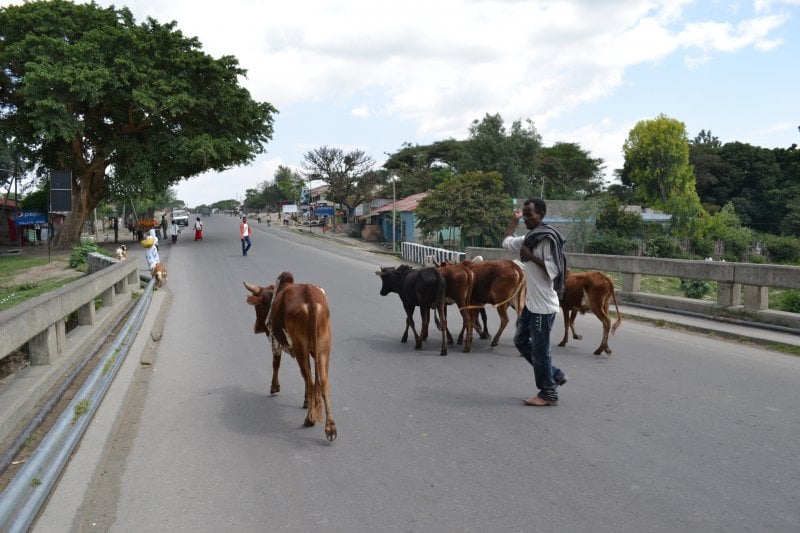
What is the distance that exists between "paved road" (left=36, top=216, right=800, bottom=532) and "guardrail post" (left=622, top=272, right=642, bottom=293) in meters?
4.16

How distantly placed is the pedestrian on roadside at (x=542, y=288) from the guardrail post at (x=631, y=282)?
7234mm

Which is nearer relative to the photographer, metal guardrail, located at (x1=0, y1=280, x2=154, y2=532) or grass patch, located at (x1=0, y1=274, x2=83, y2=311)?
metal guardrail, located at (x1=0, y1=280, x2=154, y2=532)

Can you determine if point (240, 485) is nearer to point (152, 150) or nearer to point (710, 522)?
point (710, 522)

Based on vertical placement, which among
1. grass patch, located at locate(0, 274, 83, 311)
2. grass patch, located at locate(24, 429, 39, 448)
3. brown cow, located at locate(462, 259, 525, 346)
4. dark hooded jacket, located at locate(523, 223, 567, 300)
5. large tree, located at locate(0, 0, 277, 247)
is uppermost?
large tree, located at locate(0, 0, 277, 247)

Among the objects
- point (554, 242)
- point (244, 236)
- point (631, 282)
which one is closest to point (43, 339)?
point (554, 242)

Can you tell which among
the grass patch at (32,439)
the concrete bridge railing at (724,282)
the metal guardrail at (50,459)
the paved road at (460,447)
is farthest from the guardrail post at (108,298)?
the concrete bridge railing at (724,282)

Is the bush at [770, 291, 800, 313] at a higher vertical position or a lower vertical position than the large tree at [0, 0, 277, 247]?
lower

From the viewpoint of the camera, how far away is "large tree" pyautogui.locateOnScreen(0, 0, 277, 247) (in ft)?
89.9

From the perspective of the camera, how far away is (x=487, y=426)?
508 cm

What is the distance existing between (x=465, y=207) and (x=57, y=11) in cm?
2422

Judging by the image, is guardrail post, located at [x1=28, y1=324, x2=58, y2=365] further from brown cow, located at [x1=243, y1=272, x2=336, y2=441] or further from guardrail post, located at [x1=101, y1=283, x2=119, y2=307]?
guardrail post, located at [x1=101, y1=283, x2=119, y2=307]

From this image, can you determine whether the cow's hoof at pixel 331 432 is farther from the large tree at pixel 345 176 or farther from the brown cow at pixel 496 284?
the large tree at pixel 345 176

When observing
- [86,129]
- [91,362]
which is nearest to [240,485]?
[91,362]

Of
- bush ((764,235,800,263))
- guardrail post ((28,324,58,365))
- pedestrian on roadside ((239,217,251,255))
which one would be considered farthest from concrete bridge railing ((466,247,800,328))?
bush ((764,235,800,263))
